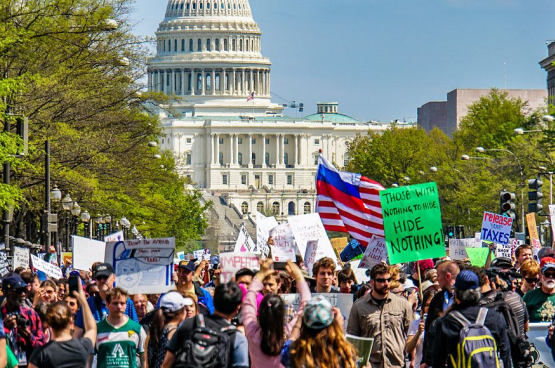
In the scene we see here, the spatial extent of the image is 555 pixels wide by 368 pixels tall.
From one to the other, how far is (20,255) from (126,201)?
2435 centimetres

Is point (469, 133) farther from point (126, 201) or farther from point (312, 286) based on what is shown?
point (312, 286)

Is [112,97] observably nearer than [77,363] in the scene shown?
No

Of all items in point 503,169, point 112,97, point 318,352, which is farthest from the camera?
point 503,169

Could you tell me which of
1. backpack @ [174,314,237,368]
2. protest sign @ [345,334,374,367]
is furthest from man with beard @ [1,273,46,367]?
backpack @ [174,314,237,368]

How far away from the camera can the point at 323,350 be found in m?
9.39

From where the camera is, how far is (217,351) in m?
9.75

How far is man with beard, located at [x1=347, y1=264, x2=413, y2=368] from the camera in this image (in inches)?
495

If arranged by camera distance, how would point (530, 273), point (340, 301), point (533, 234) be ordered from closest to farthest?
point (340, 301) < point (530, 273) < point (533, 234)

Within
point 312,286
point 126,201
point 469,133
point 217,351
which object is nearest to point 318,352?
point 217,351

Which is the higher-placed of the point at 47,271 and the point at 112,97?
the point at 112,97

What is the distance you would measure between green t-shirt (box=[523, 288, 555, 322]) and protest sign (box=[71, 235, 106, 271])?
23.2 feet

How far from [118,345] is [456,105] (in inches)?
4291

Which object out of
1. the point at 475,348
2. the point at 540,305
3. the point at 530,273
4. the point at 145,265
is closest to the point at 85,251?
the point at 145,265

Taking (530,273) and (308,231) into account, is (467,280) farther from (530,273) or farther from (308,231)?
(308,231)
